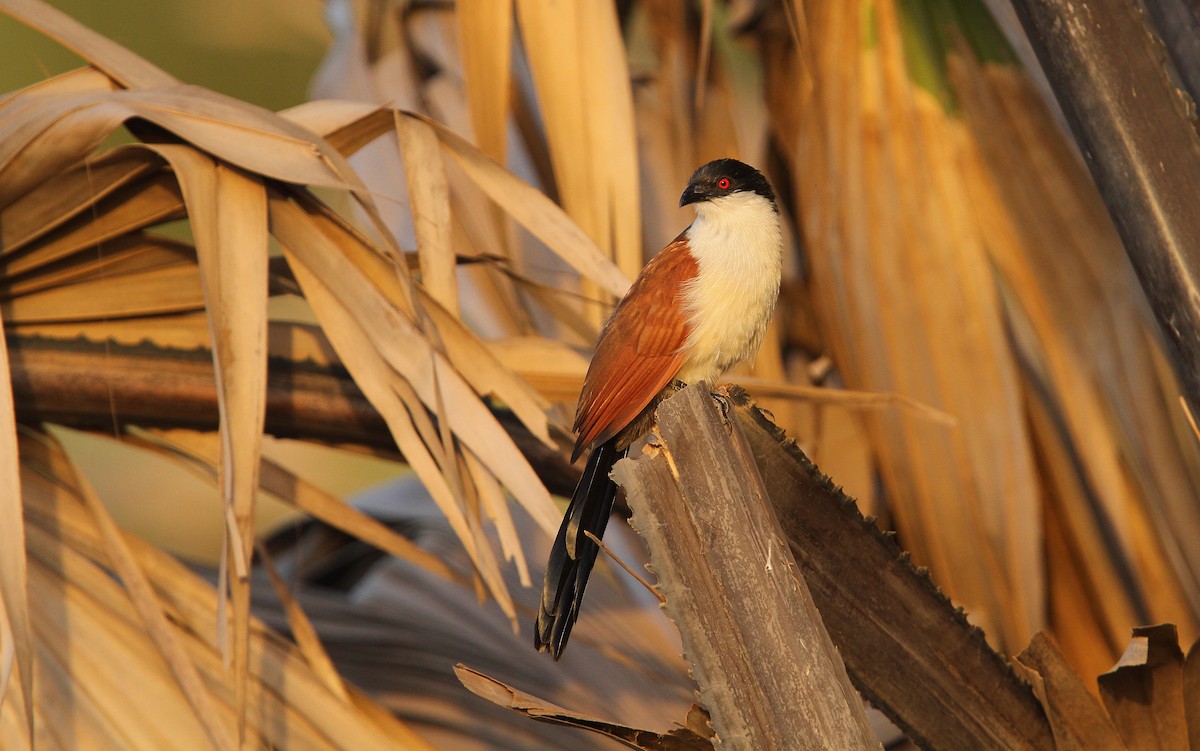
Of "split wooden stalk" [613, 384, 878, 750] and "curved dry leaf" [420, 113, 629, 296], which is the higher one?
"curved dry leaf" [420, 113, 629, 296]

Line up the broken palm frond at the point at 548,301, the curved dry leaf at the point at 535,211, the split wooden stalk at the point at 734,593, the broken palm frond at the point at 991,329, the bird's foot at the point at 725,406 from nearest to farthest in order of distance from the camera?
1. the split wooden stalk at the point at 734,593
2. the bird's foot at the point at 725,406
3. the broken palm frond at the point at 548,301
4. the curved dry leaf at the point at 535,211
5. the broken palm frond at the point at 991,329

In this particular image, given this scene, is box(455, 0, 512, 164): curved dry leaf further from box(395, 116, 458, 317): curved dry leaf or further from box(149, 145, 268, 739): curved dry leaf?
box(149, 145, 268, 739): curved dry leaf

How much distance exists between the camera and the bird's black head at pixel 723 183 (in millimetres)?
1841

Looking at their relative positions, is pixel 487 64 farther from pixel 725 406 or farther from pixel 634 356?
pixel 725 406

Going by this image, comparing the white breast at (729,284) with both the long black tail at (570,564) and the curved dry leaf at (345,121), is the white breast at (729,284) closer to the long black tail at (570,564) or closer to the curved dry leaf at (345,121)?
the long black tail at (570,564)

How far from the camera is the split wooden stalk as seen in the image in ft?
3.03

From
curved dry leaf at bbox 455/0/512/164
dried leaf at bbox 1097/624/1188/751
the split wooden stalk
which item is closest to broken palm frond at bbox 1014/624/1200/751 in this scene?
dried leaf at bbox 1097/624/1188/751

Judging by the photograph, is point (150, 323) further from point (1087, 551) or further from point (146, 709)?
point (1087, 551)

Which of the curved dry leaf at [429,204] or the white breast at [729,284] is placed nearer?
the curved dry leaf at [429,204]

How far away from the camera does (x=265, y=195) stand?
1488 millimetres

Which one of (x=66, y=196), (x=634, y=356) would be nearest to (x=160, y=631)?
(x=66, y=196)

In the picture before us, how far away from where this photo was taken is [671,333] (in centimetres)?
162

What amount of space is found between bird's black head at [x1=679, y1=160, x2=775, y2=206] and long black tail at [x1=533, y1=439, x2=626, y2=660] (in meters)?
0.54

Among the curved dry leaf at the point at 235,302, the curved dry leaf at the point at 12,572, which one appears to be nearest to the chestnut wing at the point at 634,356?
the curved dry leaf at the point at 235,302
